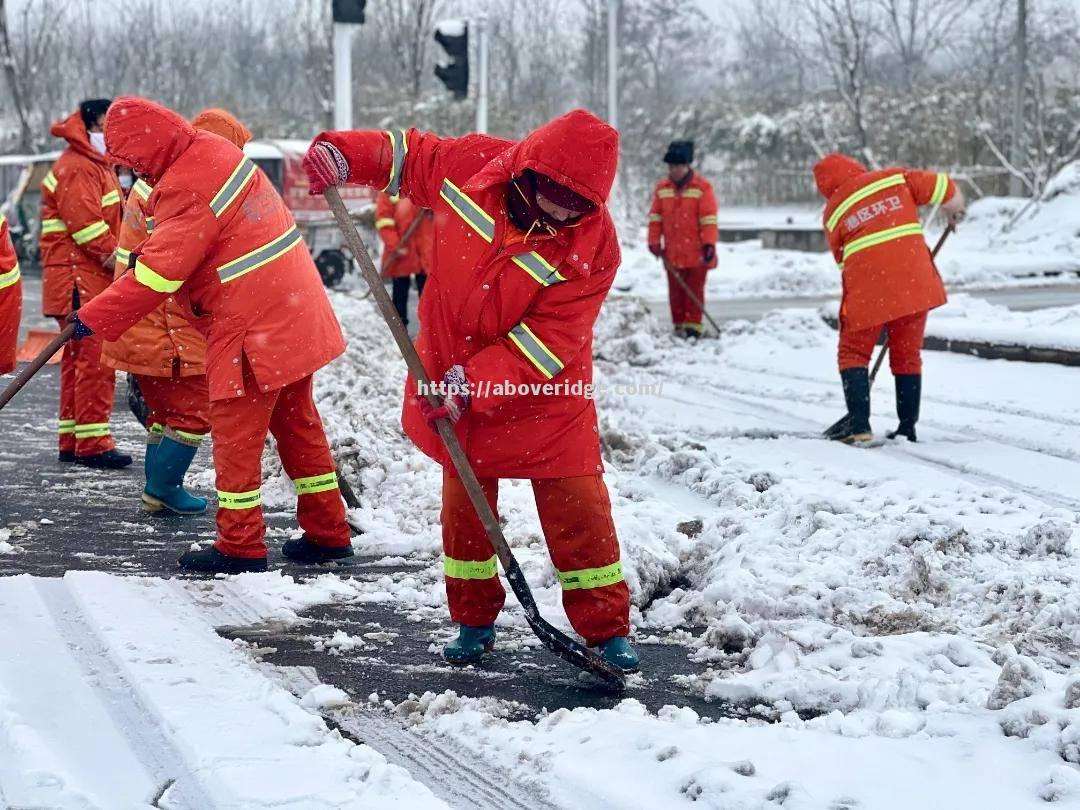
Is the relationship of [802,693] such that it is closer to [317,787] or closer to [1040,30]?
[317,787]

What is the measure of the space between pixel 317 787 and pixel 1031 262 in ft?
58.8

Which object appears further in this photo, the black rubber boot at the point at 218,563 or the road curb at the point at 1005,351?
the road curb at the point at 1005,351

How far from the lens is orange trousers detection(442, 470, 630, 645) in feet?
12.8

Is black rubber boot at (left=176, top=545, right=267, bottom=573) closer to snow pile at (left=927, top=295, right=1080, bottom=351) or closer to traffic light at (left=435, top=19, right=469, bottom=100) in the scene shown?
snow pile at (left=927, top=295, right=1080, bottom=351)

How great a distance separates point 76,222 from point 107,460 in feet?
4.01

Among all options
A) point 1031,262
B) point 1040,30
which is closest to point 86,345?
point 1031,262

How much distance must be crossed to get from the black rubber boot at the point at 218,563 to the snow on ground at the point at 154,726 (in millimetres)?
522

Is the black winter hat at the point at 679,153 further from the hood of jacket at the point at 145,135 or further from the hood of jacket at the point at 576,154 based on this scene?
the hood of jacket at the point at 576,154

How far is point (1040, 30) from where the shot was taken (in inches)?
1433

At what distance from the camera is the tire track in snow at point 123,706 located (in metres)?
3.01

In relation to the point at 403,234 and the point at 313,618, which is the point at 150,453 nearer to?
the point at 313,618

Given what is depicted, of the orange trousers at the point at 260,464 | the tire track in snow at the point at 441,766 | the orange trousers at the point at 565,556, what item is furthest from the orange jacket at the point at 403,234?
the tire track in snow at the point at 441,766

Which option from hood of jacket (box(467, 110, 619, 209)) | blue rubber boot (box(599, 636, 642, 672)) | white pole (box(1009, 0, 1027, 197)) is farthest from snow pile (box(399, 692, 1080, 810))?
white pole (box(1009, 0, 1027, 197))

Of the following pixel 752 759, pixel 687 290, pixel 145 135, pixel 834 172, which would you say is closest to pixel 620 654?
pixel 752 759
